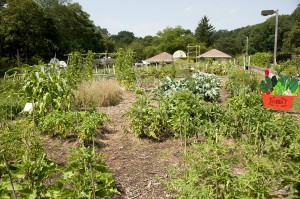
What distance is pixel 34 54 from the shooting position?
99.5 ft

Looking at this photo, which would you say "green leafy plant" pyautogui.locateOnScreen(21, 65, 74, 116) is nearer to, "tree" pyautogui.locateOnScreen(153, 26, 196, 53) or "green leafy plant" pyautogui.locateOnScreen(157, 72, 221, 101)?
"green leafy plant" pyautogui.locateOnScreen(157, 72, 221, 101)

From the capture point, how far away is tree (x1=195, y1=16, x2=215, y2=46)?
53.1m

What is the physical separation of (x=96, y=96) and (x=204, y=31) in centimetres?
4992

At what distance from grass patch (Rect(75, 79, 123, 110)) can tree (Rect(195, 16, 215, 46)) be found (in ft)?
157

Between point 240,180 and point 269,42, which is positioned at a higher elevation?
point 269,42

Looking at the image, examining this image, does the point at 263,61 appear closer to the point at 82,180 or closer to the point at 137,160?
the point at 137,160

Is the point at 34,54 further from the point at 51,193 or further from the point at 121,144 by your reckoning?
the point at 51,193

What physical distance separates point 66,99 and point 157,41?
5705 centimetres

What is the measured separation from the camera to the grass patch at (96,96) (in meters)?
7.11

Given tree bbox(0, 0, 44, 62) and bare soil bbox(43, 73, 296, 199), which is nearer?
bare soil bbox(43, 73, 296, 199)

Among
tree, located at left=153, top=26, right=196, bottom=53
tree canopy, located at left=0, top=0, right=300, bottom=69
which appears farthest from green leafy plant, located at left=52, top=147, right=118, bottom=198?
tree, located at left=153, top=26, right=196, bottom=53

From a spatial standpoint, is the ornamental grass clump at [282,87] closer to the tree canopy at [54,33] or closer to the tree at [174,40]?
the tree canopy at [54,33]

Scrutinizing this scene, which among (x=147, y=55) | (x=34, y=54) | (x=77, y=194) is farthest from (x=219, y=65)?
(x=147, y=55)

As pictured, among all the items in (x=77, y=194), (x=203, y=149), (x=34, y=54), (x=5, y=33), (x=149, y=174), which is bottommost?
(x=149, y=174)
